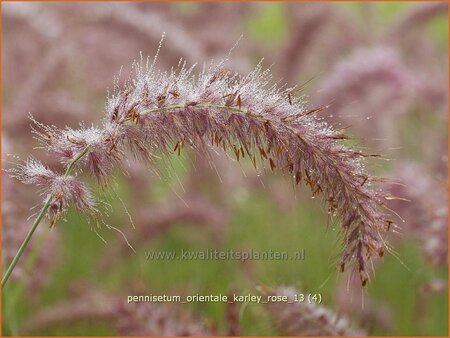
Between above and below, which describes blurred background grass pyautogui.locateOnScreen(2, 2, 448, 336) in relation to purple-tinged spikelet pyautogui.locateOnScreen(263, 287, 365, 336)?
above

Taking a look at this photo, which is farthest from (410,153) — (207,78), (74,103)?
(207,78)

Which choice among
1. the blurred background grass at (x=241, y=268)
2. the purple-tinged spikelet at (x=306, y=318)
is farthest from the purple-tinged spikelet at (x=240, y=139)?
the blurred background grass at (x=241, y=268)

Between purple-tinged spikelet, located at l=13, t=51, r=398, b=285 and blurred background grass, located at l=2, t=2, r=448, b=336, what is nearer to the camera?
purple-tinged spikelet, located at l=13, t=51, r=398, b=285

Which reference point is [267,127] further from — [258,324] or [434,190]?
[434,190]

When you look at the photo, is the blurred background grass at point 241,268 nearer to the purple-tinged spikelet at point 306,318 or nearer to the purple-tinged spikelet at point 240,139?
the purple-tinged spikelet at point 306,318

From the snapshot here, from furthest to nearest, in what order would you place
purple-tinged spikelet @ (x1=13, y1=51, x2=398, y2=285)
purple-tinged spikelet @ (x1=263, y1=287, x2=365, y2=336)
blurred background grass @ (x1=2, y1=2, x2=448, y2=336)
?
blurred background grass @ (x1=2, y1=2, x2=448, y2=336)
purple-tinged spikelet @ (x1=263, y1=287, x2=365, y2=336)
purple-tinged spikelet @ (x1=13, y1=51, x2=398, y2=285)

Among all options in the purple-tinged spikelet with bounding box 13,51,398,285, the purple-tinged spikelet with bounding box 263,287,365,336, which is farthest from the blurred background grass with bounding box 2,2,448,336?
the purple-tinged spikelet with bounding box 13,51,398,285

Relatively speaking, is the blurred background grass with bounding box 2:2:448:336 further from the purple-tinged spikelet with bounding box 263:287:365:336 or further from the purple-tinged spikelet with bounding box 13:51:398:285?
the purple-tinged spikelet with bounding box 13:51:398:285
